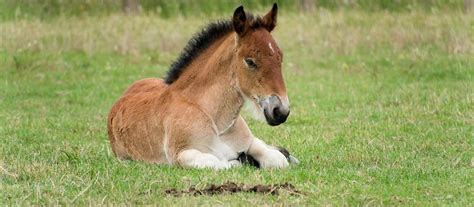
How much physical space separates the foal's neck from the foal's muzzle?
1.95ft

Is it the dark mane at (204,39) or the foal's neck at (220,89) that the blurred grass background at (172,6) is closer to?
the dark mane at (204,39)

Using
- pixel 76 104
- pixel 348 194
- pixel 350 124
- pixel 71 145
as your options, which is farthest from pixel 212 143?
pixel 76 104

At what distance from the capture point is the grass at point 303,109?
773 centimetres

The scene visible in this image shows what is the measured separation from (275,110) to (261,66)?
1.39 ft

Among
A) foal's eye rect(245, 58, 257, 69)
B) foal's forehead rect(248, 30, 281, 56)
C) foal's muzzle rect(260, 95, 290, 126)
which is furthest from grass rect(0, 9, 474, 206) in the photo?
foal's forehead rect(248, 30, 281, 56)

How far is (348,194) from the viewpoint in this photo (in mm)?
7422

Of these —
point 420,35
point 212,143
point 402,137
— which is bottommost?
point 420,35

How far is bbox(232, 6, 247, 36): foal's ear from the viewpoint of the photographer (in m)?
8.67

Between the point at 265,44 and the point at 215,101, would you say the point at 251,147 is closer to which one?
the point at 215,101

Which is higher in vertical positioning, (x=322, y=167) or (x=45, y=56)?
(x=322, y=167)

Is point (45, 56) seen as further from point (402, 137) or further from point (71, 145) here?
point (402, 137)

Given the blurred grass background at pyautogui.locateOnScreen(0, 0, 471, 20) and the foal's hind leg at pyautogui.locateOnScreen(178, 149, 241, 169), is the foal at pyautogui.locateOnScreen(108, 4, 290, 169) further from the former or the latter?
the blurred grass background at pyautogui.locateOnScreen(0, 0, 471, 20)

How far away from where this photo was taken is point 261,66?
8.51 metres

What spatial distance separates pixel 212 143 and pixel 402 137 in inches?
110
